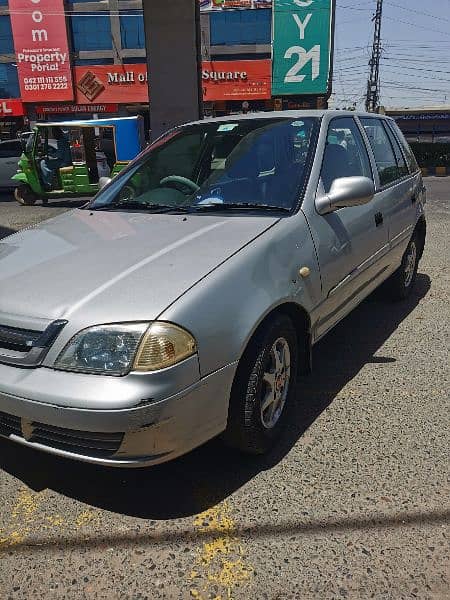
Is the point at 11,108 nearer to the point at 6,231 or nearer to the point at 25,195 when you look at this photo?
the point at 25,195

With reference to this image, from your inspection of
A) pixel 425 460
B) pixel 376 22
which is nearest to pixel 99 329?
pixel 425 460

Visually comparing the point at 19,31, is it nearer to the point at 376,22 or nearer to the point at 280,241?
the point at 376,22

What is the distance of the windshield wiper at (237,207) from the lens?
112 inches

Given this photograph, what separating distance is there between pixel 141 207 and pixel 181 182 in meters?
0.38

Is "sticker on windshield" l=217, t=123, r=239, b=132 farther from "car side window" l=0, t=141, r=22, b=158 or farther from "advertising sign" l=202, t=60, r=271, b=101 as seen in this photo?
"advertising sign" l=202, t=60, r=271, b=101

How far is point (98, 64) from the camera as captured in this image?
31391mm

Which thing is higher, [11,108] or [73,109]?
[11,108]

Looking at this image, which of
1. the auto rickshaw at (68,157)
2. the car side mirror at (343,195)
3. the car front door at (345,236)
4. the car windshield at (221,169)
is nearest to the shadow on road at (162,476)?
the car front door at (345,236)

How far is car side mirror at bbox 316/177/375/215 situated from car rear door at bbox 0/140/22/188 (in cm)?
1432

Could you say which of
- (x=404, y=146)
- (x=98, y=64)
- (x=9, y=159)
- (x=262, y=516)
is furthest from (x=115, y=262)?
(x=98, y=64)

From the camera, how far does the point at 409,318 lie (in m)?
4.51

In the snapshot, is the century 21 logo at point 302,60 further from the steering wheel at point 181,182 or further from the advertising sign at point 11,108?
the steering wheel at point 181,182

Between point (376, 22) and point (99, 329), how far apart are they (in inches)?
1983

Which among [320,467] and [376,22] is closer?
[320,467]
